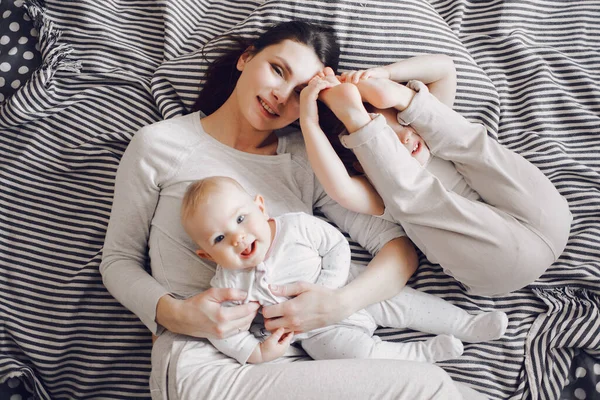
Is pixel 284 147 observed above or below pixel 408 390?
above

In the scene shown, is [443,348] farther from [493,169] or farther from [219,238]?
A: [219,238]

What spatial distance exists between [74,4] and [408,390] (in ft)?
4.49

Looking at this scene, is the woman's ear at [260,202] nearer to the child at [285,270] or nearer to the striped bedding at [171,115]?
the child at [285,270]

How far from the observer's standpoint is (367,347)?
1.07 metres

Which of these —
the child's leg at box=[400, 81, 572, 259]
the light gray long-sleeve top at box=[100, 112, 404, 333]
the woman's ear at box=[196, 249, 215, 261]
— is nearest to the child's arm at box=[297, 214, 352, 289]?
the light gray long-sleeve top at box=[100, 112, 404, 333]

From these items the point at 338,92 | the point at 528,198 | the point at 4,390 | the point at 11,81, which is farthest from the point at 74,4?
the point at 528,198

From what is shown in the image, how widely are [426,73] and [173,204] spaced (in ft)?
2.16

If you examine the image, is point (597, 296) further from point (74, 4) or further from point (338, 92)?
point (74, 4)

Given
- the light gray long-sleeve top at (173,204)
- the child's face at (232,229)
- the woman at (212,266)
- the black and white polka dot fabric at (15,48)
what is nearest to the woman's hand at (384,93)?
the woman at (212,266)

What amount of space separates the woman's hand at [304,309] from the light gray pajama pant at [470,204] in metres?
0.24

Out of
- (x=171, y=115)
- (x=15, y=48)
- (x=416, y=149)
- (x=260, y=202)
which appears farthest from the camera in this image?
(x=15, y=48)

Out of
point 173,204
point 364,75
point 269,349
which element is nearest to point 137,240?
point 173,204

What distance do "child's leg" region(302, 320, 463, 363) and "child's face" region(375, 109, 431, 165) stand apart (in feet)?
1.33

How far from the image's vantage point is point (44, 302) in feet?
4.01
